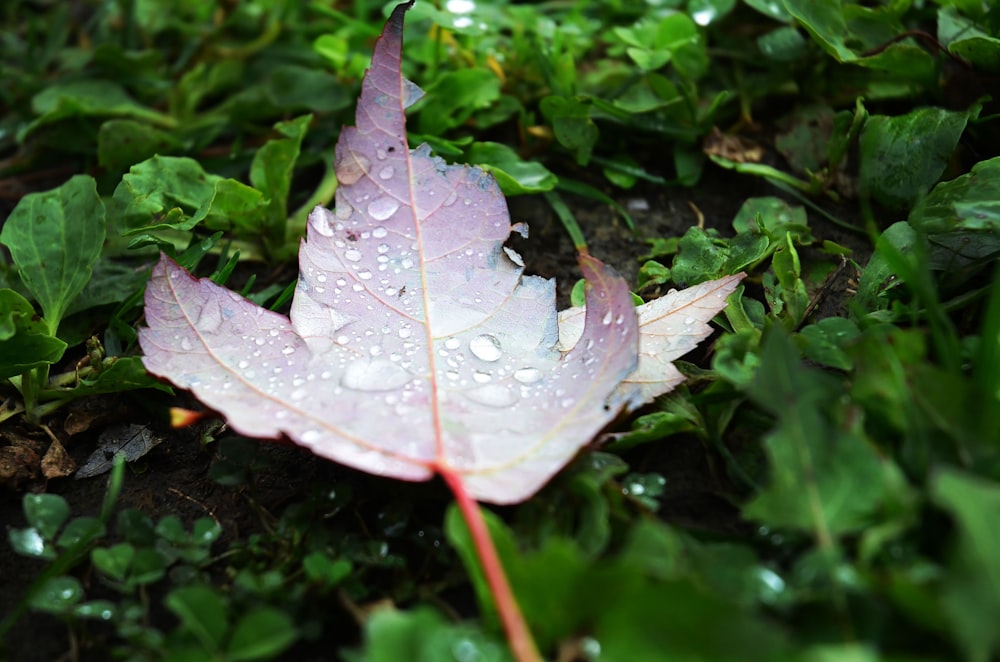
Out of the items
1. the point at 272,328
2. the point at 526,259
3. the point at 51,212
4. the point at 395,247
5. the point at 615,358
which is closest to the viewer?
the point at 615,358

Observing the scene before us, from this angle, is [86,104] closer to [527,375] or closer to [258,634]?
[527,375]

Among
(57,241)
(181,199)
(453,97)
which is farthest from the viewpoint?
(453,97)

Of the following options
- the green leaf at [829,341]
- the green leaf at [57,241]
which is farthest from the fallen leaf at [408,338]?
the green leaf at [57,241]

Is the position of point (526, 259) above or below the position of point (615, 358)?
below

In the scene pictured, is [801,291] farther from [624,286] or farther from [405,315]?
[405,315]

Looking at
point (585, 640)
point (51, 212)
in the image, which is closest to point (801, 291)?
point (585, 640)

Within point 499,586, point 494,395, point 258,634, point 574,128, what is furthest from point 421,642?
point 574,128

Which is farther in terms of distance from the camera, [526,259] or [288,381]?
[526,259]
